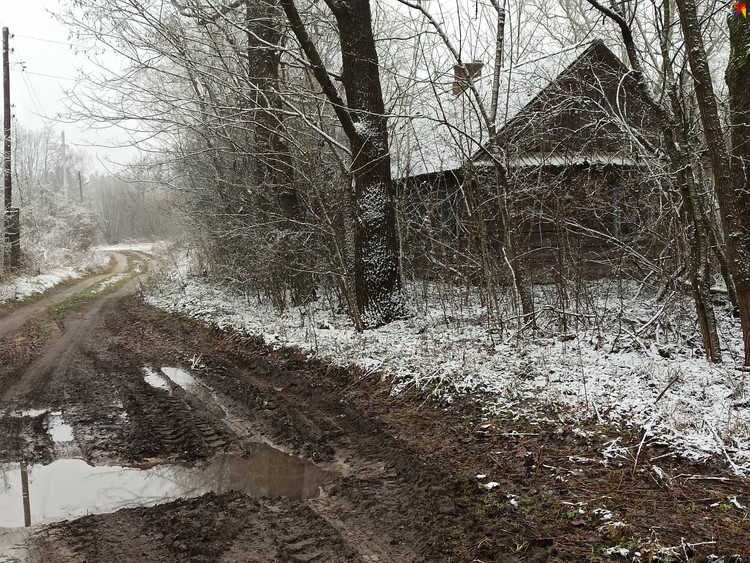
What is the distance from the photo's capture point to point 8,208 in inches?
884

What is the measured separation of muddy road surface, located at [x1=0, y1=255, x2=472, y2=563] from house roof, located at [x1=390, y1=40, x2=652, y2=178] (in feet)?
13.3

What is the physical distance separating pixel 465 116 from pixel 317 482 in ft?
34.3

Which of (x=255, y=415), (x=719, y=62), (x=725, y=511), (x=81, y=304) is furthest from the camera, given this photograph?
(x=719, y=62)

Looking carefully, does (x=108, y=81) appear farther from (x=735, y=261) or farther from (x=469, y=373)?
(x=735, y=261)

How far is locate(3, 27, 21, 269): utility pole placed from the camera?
22.0 metres

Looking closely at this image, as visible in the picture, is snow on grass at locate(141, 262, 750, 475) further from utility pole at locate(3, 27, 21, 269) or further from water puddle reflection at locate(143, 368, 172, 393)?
utility pole at locate(3, 27, 21, 269)

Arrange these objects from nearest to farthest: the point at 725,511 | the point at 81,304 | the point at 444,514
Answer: the point at 725,511, the point at 444,514, the point at 81,304

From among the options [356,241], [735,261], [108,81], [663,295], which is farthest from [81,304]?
[735,261]

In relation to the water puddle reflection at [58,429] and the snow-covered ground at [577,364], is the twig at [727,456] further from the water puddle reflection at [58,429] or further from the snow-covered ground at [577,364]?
the water puddle reflection at [58,429]

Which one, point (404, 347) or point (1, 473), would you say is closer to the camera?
point (1, 473)

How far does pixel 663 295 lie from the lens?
8.35 meters

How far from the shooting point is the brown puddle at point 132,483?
416 centimetres

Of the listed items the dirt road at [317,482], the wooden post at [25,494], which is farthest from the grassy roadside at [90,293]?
the wooden post at [25,494]

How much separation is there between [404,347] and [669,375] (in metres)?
3.43
